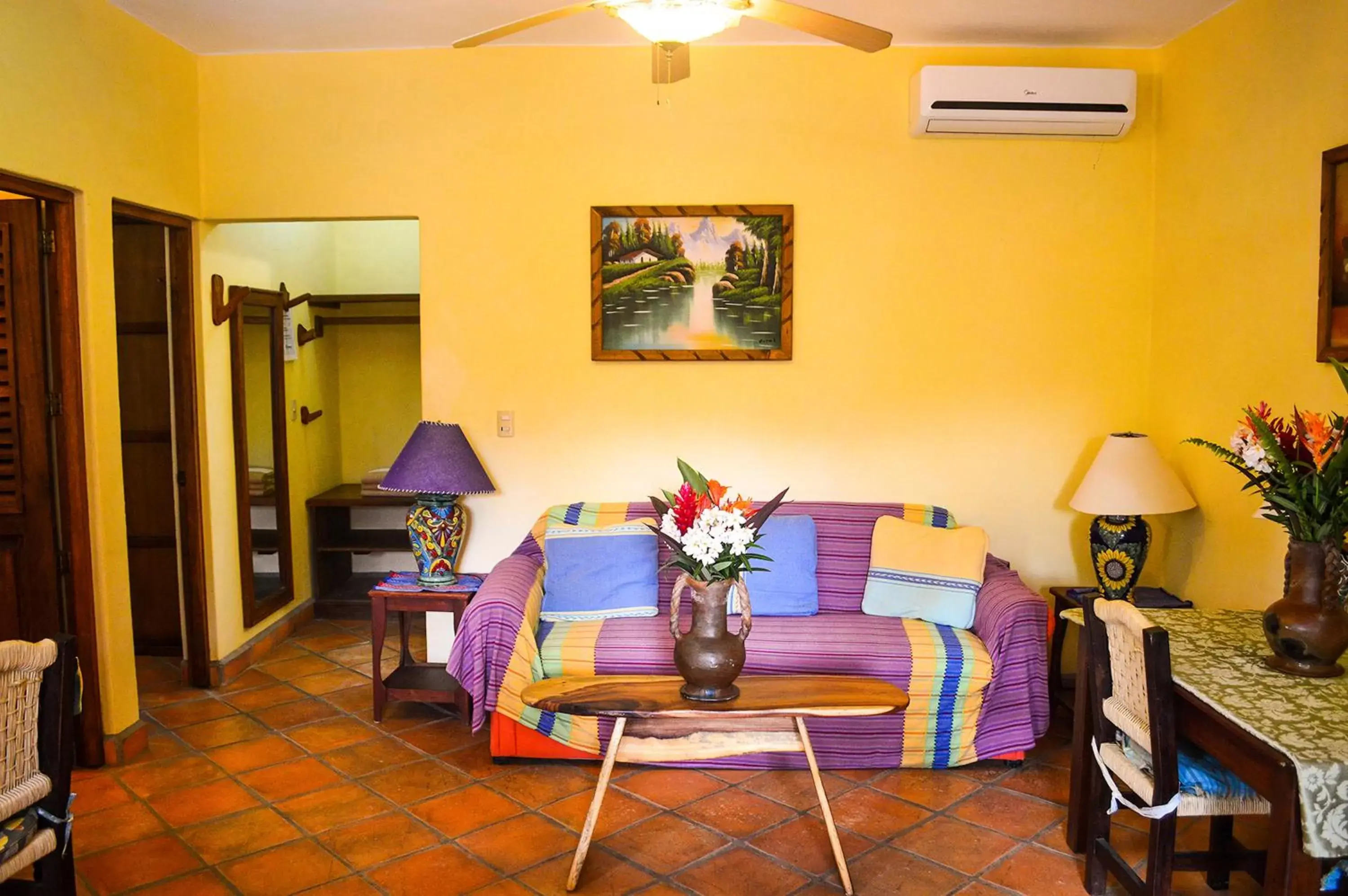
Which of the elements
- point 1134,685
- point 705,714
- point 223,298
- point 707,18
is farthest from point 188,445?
point 1134,685

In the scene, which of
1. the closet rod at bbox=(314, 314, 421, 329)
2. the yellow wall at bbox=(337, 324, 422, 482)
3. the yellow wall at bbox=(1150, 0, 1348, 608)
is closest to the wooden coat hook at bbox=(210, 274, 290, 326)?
the closet rod at bbox=(314, 314, 421, 329)

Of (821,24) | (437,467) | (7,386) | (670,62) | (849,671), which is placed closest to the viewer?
(821,24)

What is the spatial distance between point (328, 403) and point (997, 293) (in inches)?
148

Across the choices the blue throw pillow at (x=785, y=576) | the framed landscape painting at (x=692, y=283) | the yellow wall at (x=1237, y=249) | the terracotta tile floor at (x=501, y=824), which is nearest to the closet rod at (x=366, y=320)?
the framed landscape painting at (x=692, y=283)

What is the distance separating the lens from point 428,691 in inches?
156

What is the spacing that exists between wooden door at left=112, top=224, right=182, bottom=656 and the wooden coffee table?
2.56 metres

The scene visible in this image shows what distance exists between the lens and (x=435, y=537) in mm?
4051

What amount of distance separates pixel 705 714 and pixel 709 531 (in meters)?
0.50

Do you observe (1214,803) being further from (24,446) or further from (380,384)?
(380,384)

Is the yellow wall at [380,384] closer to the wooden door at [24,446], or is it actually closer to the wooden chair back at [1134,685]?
the wooden door at [24,446]

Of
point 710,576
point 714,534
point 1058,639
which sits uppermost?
point 714,534

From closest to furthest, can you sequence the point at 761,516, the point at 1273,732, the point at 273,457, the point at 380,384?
the point at 1273,732, the point at 761,516, the point at 273,457, the point at 380,384

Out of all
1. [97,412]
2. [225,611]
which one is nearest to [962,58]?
[97,412]

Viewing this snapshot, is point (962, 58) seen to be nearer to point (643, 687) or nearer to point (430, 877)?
point (643, 687)
